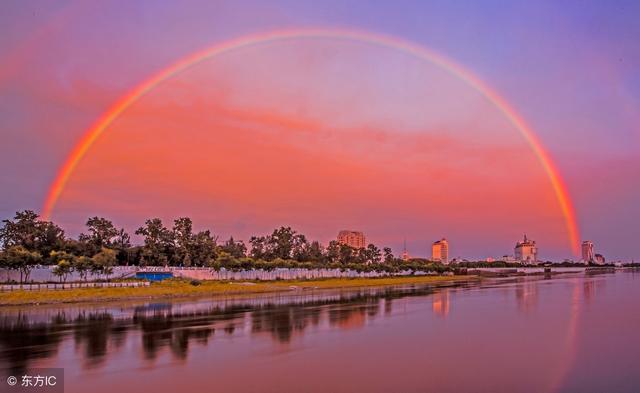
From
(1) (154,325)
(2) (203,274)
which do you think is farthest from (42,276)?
(1) (154,325)


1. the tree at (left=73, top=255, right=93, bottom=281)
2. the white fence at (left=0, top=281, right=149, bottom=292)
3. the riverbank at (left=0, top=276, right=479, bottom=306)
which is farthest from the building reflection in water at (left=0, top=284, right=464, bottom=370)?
the tree at (left=73, top=255, right=93, bottom=281)

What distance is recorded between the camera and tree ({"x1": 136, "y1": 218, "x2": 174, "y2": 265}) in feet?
359

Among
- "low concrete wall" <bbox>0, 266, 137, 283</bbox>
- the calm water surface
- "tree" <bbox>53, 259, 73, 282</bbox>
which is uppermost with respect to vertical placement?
"tree" <bbox>53, 259, 73, 282</bbox>

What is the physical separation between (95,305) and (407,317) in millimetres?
34353

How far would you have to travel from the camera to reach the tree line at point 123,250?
3162 inches

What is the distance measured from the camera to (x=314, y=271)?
140125 millimetres

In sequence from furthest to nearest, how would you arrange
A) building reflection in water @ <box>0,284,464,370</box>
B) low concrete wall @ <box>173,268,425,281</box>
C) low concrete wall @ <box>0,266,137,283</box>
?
low concrete wall @ <box>173,268,425,281</box> < low concrete wall @ <box>0,266,137,283</box> < building reflection in water @ <box>0,284,464,370</box>

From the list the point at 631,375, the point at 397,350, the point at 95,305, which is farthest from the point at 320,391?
the point at 95,305

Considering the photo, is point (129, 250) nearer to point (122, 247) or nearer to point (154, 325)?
point (122, 247)

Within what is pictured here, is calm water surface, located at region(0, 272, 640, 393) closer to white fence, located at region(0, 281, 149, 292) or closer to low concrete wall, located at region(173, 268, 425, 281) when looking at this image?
white fence, located at region(0, 281, 149, 292)

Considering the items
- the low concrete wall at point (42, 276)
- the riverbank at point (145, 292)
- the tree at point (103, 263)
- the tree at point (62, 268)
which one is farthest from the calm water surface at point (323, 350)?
the low concrete wall at point (42, 276)

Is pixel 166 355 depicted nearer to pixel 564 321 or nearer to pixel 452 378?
pixel 452 378

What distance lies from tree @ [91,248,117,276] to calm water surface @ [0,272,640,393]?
85.0 ft

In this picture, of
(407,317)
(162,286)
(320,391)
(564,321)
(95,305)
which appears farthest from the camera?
(162,286)
